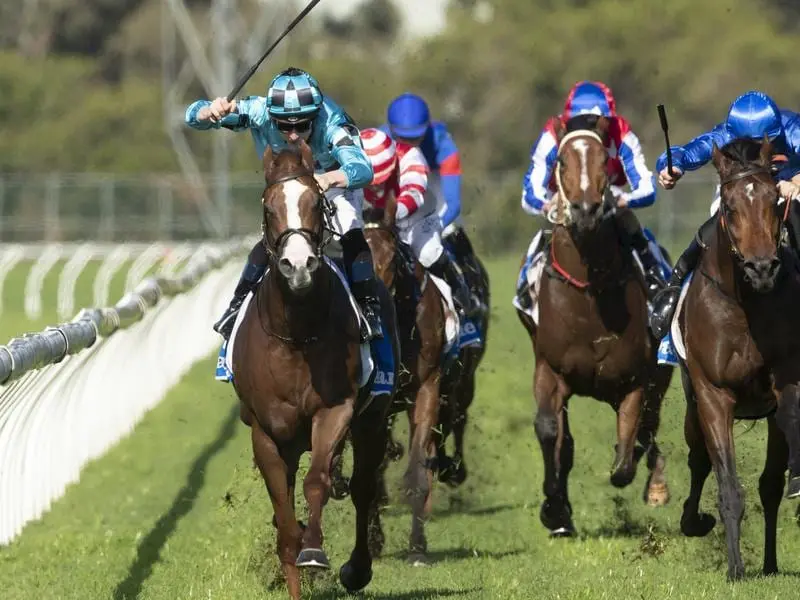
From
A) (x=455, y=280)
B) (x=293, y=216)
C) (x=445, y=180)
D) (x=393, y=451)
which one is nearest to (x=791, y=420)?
(x=293, y=216)

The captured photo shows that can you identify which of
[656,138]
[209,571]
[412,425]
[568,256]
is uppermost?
[656,138]

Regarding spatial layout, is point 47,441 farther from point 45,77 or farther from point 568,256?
point 45,77

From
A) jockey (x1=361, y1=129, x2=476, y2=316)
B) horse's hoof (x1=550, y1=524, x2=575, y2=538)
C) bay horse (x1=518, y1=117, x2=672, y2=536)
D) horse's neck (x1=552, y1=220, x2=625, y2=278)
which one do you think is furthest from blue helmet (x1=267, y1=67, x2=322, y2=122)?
horse's hoof (x1=550, y1=524, x2=575, y2=538)

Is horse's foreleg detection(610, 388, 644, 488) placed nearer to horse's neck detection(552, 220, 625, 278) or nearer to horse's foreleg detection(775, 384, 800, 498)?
horse's neck detection(552, 220, 625, 278)

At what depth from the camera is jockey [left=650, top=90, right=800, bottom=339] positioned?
8281 millimetres

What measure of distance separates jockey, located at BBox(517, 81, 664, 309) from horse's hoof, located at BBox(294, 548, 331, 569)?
147 inches

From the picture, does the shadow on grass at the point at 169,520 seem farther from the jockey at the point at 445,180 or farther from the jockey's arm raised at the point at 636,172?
the jockey's arm raised at the point at 636,172

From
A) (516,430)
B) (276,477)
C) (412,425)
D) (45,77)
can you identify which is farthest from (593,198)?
(45,77)

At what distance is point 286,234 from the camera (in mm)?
6707

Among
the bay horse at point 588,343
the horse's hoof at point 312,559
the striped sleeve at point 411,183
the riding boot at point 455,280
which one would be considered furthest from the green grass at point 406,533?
the striped sleeve at point 411,183

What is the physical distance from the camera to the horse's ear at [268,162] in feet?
22.8

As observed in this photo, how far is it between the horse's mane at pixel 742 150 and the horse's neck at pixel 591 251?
1.80m

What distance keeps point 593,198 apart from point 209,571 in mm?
2781

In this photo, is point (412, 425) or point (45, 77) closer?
point (412, 425)
